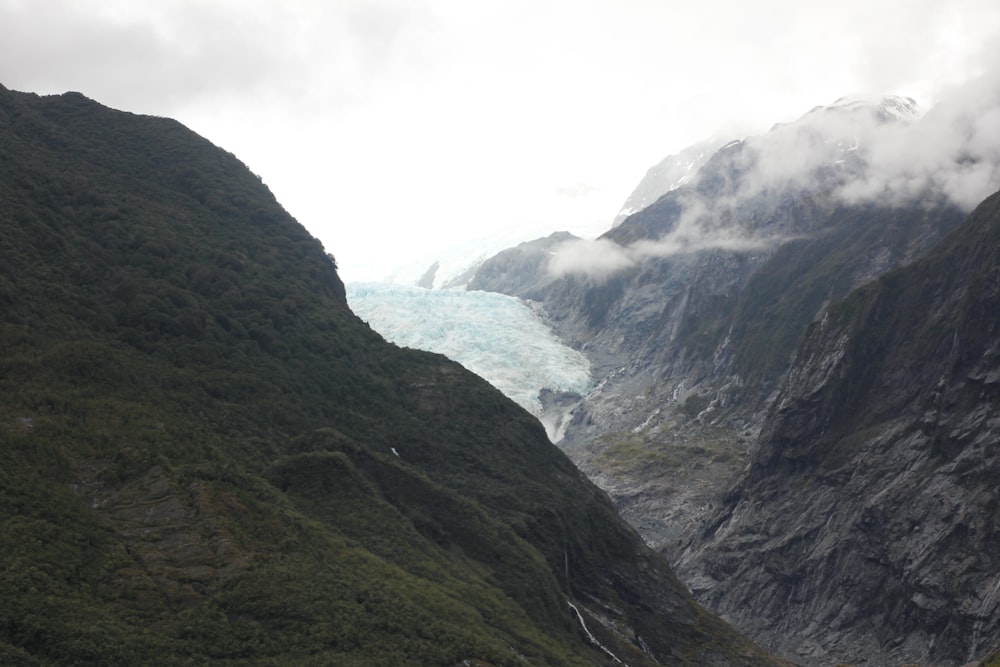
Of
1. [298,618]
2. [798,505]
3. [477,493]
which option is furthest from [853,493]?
[298,618]

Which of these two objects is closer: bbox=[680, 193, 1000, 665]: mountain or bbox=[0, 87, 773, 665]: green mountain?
bbox=[0, 87, 773, 665]: green mountain

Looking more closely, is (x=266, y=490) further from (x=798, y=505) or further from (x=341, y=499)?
(x=798, y=505)

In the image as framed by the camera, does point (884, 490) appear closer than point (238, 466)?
No

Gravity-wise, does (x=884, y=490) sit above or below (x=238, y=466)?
below
